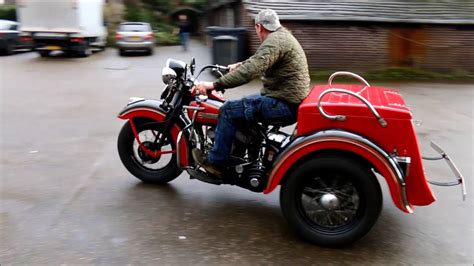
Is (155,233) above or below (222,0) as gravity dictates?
below

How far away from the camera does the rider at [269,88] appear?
4285mm

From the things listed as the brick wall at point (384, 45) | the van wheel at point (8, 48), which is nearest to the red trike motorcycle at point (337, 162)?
the brick wall at point (384, 45)

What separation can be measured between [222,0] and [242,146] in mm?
21213

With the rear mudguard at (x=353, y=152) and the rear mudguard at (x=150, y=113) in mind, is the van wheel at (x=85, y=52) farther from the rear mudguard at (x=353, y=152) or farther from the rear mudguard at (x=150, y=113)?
the rear mudguard at (x=353, y=152)

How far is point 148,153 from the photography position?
205 inches

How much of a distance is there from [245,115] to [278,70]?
0.49m

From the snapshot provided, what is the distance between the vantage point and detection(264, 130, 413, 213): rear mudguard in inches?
151

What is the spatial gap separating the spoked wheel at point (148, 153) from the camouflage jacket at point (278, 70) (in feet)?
3.63

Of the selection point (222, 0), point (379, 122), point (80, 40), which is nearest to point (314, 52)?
point (80, 40)

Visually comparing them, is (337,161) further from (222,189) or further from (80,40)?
(80,40)

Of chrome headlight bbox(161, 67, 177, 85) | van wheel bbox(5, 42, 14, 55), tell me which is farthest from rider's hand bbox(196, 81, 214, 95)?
van wheel bbox(5, 42, 14, 55)

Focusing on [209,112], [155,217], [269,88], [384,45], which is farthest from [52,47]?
[269,88]

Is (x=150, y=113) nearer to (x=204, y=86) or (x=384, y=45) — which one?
(x=204, y=86)

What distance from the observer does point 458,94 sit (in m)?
11.3
